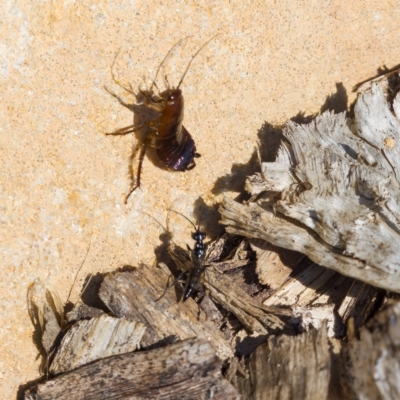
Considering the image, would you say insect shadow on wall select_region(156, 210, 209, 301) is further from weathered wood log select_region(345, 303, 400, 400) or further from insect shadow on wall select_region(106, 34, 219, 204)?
weathered wood log select_region(345, 303, 400, 400)

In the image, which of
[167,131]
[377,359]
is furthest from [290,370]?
[167,131]

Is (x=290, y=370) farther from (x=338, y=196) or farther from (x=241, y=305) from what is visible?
(x=338, y=196)

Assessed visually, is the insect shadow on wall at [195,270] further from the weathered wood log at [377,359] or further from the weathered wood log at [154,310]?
the weathered wood log at [377,359]

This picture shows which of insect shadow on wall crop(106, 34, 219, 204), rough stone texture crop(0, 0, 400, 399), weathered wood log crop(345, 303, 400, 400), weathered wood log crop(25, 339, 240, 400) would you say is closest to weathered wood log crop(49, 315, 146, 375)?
weathered wood log crop(25, 339, 240, 400)

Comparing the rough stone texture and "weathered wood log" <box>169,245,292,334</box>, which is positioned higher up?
the rough stone texture

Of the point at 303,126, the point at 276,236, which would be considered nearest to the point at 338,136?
the point at 303,126

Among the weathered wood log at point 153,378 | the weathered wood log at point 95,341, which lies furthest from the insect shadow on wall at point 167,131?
the weathered wood log at point 153,378
